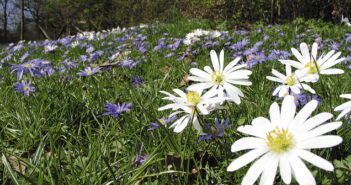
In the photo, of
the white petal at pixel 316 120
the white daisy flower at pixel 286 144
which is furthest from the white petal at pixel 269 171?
the white petal at pixel 316 120

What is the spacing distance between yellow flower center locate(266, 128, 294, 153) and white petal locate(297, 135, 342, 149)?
0.03m

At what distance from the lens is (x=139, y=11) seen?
689 inches

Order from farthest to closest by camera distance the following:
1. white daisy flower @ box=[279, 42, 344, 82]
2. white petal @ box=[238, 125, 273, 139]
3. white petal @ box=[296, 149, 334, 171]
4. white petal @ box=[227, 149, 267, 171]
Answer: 1. white daisy flower @ box=[279, 42, 344, 82]
2. white petal @ box=[238, 125, 273, 139]
3. white petal @ box=[227, 149, 267, 171]
4. white petal @ box=[296, 149, 334, 171]

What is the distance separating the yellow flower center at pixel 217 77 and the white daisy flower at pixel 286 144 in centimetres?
35

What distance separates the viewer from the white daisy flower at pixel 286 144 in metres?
0.65

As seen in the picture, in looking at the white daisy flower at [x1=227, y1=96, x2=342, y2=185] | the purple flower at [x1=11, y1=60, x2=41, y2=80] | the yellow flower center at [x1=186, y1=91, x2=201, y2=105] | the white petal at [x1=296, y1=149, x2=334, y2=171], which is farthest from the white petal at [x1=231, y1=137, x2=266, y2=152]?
the purple flower at [x1=11, y1=60, x2=41, y2=80]

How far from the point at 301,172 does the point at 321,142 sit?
84 millimetres

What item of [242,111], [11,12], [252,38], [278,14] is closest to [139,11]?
[278,14]

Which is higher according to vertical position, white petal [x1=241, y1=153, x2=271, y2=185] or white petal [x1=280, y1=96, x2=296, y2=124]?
white petal [x1=280, y1=96, x2=296, y2=124]

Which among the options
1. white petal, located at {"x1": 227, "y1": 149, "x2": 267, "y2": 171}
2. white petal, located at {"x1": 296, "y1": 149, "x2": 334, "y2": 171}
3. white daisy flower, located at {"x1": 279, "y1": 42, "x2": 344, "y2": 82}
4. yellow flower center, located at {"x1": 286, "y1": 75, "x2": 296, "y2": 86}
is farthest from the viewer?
yellow flower center, located at {"x1": 286, "y1": 75, "x2": 296, "y2": 86}

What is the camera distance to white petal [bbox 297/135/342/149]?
62 cm

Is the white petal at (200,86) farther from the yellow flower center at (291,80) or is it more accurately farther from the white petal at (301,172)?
the white petal at (301,172)

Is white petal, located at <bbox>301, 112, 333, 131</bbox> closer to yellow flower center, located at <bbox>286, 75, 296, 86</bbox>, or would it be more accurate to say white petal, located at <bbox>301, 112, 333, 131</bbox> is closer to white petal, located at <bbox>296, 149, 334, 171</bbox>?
white petal, located at <bbox>296, 149, 334, 171</bbox>

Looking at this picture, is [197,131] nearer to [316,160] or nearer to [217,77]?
[217,77]
